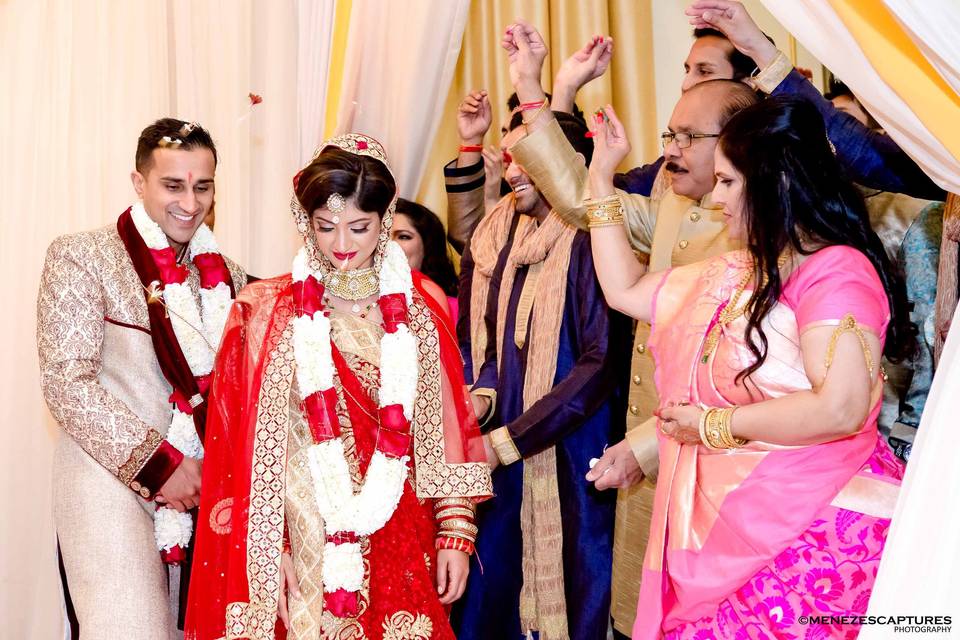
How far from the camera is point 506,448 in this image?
315 centimetres

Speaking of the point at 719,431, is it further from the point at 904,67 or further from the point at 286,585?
the point at 286,585

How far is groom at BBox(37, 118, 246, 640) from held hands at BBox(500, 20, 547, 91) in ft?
3.35

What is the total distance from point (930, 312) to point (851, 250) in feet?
1.79

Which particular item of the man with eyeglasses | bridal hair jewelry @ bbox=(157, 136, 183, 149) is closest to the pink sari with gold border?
the man with eyeglasses

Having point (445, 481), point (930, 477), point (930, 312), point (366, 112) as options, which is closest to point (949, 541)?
point (930, 477)

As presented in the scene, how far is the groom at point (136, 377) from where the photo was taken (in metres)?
2.95

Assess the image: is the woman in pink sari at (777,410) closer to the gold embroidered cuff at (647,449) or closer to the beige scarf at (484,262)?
the gold embroidered cuff at (647,449)

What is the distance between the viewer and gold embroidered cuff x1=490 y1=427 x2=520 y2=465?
3.15 metres

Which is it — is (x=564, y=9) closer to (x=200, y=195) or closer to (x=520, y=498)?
(x=200, y=195)

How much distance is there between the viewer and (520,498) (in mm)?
3314

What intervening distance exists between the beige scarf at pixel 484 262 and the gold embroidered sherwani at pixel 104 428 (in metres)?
1.07

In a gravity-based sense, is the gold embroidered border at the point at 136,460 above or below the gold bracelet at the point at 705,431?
below

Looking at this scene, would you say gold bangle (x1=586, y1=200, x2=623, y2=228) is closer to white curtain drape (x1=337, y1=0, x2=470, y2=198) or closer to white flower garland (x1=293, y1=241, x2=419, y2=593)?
white flower garland (x1=293, y1=241, x2=419, y2=593)

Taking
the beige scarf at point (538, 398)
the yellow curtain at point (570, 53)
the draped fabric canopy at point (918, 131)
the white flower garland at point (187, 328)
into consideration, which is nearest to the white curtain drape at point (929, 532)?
the draped fabric canopy at point (918, 131)
